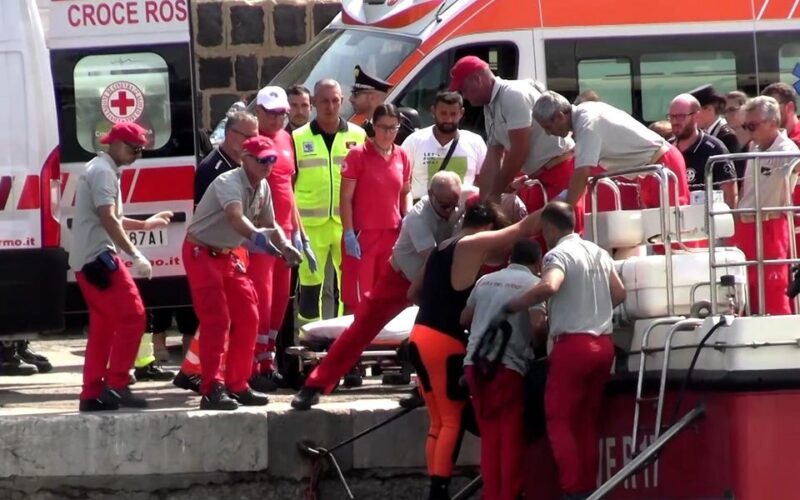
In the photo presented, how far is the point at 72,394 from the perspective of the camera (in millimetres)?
11320

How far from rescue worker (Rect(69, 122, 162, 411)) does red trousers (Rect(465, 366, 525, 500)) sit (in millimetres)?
2013

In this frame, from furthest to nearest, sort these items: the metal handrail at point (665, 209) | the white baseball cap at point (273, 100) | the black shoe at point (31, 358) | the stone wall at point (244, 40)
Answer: the stone wall at point (244, 40)
the black shoe at point (31, 358)
the white baseball cap at point (273, 100)
the metal handrail at point (665, 209)

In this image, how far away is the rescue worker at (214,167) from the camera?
418 inches

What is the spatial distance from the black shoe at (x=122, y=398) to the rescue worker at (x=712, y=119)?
4.02 m

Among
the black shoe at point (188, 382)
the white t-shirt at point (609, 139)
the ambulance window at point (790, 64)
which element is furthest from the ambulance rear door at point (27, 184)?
the ambulance window at point (790, 64)

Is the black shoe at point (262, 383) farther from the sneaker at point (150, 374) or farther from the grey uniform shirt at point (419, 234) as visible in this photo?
the grey uniform shirt at point (419, 234)

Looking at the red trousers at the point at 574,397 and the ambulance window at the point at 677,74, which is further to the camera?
the ambulance window at the point at 677,74

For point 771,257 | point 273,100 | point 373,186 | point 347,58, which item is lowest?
point 771,257

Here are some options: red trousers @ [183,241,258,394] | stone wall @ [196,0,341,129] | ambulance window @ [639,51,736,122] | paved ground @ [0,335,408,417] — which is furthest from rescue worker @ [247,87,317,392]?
stone wall @ [196,0,341,129]

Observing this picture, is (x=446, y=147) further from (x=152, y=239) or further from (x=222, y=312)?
(x=222, y=312)

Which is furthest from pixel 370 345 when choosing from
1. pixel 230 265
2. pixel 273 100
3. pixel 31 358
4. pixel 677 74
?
pixel 677 74

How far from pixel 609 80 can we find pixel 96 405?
519 cm

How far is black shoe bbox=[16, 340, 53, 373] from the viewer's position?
1289cm

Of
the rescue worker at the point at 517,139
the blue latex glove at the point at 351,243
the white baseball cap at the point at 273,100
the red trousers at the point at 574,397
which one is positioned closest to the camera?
the red trousers at the point at 574,397
